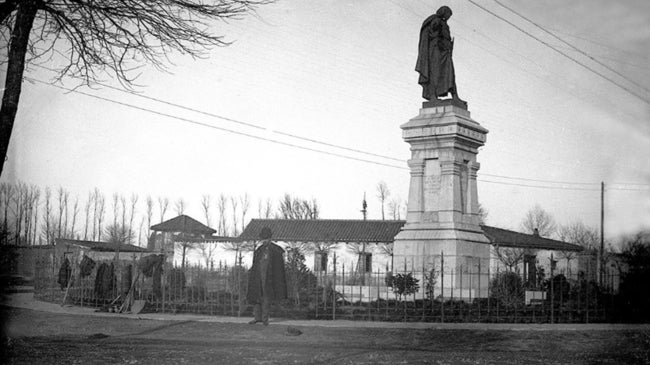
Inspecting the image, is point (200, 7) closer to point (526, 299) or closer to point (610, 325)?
point (610, 325)

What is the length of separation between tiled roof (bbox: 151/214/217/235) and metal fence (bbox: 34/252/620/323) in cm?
4177

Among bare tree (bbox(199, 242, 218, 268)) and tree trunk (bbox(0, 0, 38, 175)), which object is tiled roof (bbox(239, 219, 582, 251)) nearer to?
bare tree (bbox(199, 242, 218, 268))

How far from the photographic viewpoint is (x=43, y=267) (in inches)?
944

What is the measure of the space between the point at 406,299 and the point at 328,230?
4249 cm

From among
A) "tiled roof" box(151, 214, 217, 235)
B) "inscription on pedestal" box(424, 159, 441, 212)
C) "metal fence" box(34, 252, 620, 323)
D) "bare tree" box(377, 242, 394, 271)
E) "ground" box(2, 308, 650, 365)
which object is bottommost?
"ground" box(2, 308, 650, 365)

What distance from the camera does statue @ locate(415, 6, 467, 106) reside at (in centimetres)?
1661

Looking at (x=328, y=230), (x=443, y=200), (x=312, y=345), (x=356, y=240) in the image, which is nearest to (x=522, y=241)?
(x=356, y=240)

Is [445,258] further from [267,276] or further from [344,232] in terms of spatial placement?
[344,232]

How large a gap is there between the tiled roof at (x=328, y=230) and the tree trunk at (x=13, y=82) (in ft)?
154

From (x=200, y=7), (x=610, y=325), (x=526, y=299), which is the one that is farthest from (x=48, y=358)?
(x=526, y=299)

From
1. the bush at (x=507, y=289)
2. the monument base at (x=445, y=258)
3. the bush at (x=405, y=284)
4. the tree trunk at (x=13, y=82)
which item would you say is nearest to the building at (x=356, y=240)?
the bush at (x=507, y=289)

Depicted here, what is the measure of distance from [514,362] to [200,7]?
225 inches

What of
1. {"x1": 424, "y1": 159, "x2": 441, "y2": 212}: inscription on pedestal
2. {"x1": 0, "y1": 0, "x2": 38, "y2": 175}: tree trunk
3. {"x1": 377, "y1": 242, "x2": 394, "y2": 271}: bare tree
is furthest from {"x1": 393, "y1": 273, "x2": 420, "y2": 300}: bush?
{"x1": 377, "y1": 242, "x2": 394, "y2": 271}: bare tree

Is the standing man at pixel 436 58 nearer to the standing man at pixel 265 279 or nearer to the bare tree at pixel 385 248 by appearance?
the standing man at pixel 265 279
